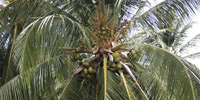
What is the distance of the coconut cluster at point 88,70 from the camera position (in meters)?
3.44

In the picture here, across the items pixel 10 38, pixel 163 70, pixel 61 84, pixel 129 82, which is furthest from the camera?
pixel 10 38

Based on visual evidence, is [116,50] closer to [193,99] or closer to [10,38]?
[193,99]

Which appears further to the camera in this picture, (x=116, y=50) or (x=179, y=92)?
(x=116, y=50)

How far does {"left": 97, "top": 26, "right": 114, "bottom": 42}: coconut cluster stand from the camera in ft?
11.7

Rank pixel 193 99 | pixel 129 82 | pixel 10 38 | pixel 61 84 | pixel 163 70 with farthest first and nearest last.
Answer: pixel 10 38 < pixel 61 84 < pixel 129 82 < pixel 163 70 < pixel 193 99

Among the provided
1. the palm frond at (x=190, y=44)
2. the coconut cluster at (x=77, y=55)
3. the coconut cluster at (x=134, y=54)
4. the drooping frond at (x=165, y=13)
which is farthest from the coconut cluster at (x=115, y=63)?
the palm frond at (x=190, y=44)

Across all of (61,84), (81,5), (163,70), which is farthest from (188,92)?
(81,5)

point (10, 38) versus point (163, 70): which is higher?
point (10, 38)

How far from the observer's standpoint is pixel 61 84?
3.99 metres

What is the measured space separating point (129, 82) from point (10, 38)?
8.93ft

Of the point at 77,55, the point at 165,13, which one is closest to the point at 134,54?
the point at 77,55

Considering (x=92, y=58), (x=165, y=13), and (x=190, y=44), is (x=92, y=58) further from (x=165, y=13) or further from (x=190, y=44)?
(x=190, y=44)

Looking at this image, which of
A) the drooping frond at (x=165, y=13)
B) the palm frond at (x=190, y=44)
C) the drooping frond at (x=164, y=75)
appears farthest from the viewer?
the palm frond at (x=190, y=44)

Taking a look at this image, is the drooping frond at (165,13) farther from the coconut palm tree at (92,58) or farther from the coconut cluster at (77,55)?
the coconut cluster at (77,55)
